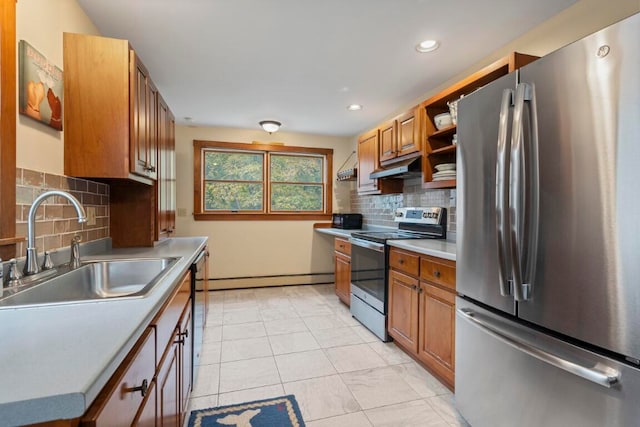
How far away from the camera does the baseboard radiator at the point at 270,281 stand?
4.52 m

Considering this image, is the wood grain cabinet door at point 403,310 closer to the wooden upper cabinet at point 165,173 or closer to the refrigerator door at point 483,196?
the refrigerator door at point 483,196

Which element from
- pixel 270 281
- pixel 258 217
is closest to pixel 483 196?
pixel 258 217

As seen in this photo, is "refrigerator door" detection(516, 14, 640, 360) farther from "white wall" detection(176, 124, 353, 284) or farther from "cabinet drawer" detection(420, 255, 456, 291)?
"white wall" detection(176, 124, 353, 284)

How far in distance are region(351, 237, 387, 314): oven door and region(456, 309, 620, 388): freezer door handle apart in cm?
118

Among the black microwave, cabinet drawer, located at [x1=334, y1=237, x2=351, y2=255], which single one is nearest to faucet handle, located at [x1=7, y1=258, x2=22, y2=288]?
cabinet drawer, located at [x1=334, y1=237, x2=351, y2=255]

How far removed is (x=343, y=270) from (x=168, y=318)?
105 inches

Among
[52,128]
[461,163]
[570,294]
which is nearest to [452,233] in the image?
[461,163]

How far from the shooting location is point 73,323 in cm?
83

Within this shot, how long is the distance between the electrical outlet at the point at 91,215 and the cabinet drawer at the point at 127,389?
4.91 ft

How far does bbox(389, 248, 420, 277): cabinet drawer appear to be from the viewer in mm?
2332

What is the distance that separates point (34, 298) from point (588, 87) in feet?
7.01

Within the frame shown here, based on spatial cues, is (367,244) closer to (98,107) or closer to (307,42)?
(307,42)

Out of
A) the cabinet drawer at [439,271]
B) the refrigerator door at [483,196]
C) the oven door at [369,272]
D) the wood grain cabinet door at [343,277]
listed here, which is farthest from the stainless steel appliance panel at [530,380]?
the wood grain cabinet door at [343,277]

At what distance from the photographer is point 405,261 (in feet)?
8.09
